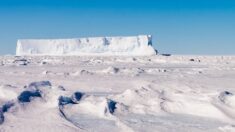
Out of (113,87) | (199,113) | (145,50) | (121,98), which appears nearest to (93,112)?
(121,98)

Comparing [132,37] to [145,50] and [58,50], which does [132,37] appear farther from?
[58,50]

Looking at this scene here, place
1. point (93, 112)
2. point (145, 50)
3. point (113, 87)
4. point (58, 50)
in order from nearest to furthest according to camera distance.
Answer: point (93, 112) → point (113, 87) → point (145, 50) → point (58, 50)

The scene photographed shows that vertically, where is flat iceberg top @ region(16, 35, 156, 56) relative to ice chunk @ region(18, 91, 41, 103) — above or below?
below

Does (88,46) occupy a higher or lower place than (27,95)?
lower

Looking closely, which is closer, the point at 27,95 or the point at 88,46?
the point at 27,95

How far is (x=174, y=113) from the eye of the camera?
5.23 m

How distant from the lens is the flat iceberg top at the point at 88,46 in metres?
76.6

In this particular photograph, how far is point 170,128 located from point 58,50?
7359 centimetres

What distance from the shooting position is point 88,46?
78.0 meters

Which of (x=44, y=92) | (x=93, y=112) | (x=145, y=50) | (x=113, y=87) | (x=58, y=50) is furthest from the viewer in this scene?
(x=58, y=50)

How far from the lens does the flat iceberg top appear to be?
76562 mm

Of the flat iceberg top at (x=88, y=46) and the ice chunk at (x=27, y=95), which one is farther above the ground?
the ice chunk at (x=27, y=95)

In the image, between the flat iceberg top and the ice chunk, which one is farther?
the flat iceberg top

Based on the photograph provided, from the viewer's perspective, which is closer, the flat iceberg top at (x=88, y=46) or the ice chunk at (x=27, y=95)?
the ice chunk at (x=27, y=95)
